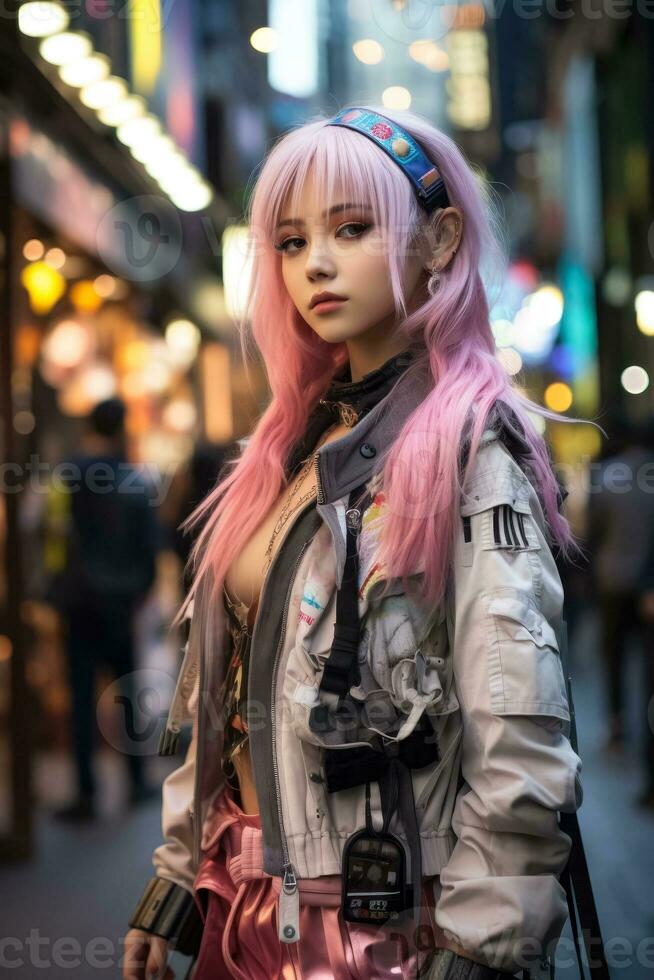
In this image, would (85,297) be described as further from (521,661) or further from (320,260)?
(521,661)

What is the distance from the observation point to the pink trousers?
1.70 metres

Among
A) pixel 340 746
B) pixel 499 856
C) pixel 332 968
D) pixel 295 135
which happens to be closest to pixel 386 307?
pixel 295 135

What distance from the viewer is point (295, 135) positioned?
77.5 inches

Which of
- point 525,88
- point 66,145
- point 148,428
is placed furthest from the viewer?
point 525,88

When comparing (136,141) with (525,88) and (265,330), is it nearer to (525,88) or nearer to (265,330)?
(265,330)

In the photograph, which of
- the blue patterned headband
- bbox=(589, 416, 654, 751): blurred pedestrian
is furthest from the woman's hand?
bbox=(589, 416, 654, 751): blurred pedestrian

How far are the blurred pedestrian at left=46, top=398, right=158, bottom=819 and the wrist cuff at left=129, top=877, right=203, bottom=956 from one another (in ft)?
13.1

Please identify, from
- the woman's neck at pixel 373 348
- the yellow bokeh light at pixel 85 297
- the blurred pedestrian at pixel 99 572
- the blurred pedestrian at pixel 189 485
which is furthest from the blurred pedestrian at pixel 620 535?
the woman's neck at pixel 373 348

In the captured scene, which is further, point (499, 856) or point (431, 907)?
point (431, 907)

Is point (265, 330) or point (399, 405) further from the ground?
point (265, 330)

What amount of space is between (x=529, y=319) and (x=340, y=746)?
17.8m

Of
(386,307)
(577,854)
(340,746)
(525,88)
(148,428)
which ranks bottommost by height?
(577,854)

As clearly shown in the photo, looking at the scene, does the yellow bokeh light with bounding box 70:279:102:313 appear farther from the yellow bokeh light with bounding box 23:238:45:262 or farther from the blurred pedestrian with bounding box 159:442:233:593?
the blurred pedestrian with bounding box 159:442:233:593

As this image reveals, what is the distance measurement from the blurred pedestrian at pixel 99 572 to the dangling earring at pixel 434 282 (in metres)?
4.13
